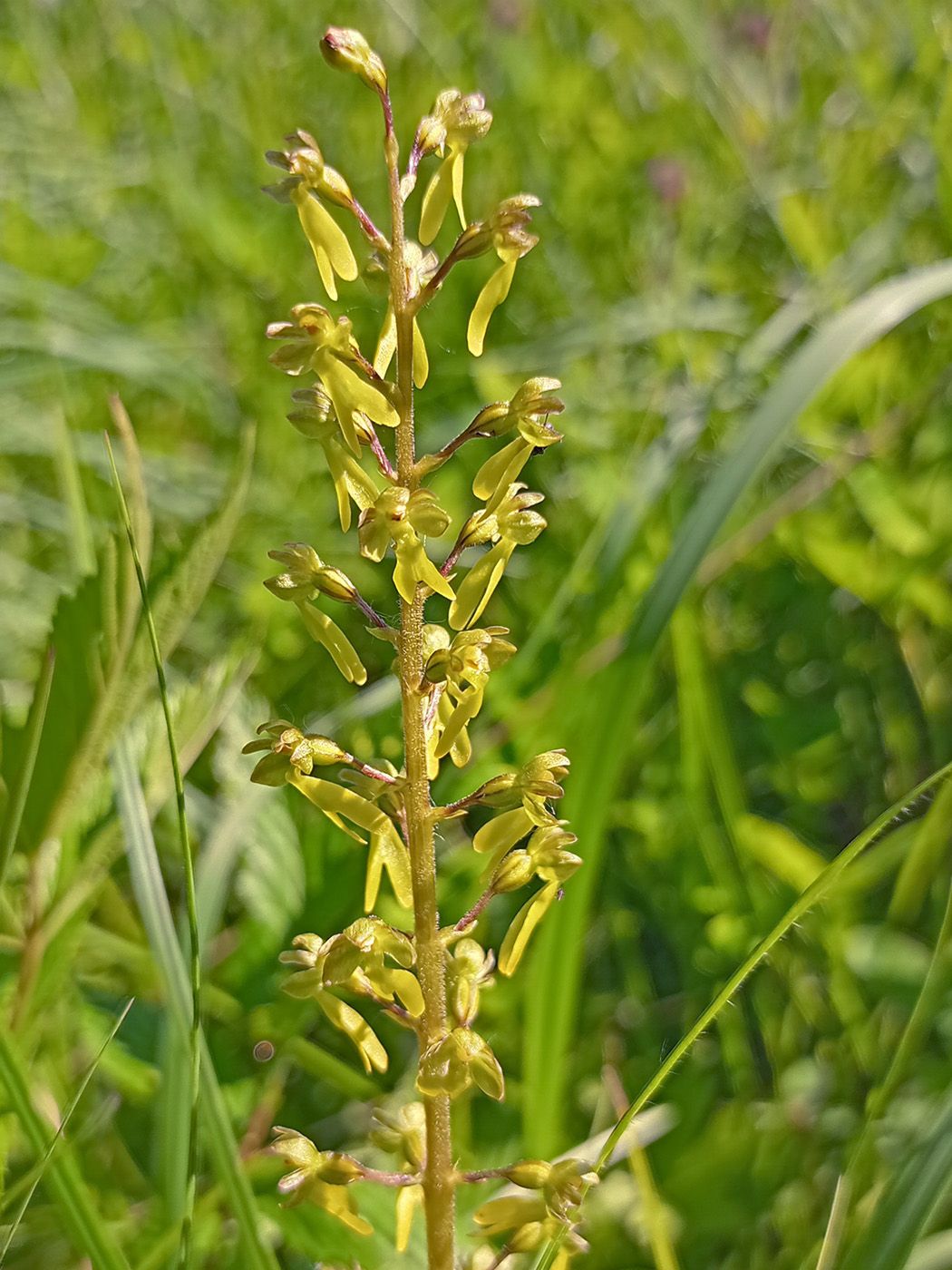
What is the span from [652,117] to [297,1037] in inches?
115

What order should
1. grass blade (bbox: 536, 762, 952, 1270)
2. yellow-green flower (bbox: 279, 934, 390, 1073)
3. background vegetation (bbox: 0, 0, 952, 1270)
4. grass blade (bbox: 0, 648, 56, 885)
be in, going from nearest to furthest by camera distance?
grass blade (bbox: 536, 762, 952, 1270) → yellow-green flower (bbox: 279, 934, 390, 1073) → grass blade (bbox: 0, 648, 56, 885) → background vegetation (bbox: 0, 0, 952, 1270)

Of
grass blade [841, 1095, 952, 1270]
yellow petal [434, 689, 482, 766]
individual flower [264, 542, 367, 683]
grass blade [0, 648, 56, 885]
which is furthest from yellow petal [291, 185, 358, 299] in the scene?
grass blade [841, 1095, 952, 1270]

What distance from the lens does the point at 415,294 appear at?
804 mm

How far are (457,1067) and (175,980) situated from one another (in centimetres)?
31

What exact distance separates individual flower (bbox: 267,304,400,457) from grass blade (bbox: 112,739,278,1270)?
43 centimetres

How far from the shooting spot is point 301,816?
4.90 feet

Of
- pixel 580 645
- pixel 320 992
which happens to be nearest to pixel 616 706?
pixel 580 645

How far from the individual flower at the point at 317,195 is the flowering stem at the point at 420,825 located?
7 cm

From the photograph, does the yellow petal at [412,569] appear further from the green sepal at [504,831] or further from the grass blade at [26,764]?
the grass blade at [26,764]

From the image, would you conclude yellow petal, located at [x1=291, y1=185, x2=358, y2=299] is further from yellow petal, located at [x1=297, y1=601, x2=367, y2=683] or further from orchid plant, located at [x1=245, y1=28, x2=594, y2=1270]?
yellow petal, located at [x1=297, y1=601, x2=367, y2=683]

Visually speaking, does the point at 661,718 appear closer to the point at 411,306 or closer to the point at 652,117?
the point at 411,306

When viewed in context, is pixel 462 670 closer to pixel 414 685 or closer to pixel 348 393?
pixel 414 685

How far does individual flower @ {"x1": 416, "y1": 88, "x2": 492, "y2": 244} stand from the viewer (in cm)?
87

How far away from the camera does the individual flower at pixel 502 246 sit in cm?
88
